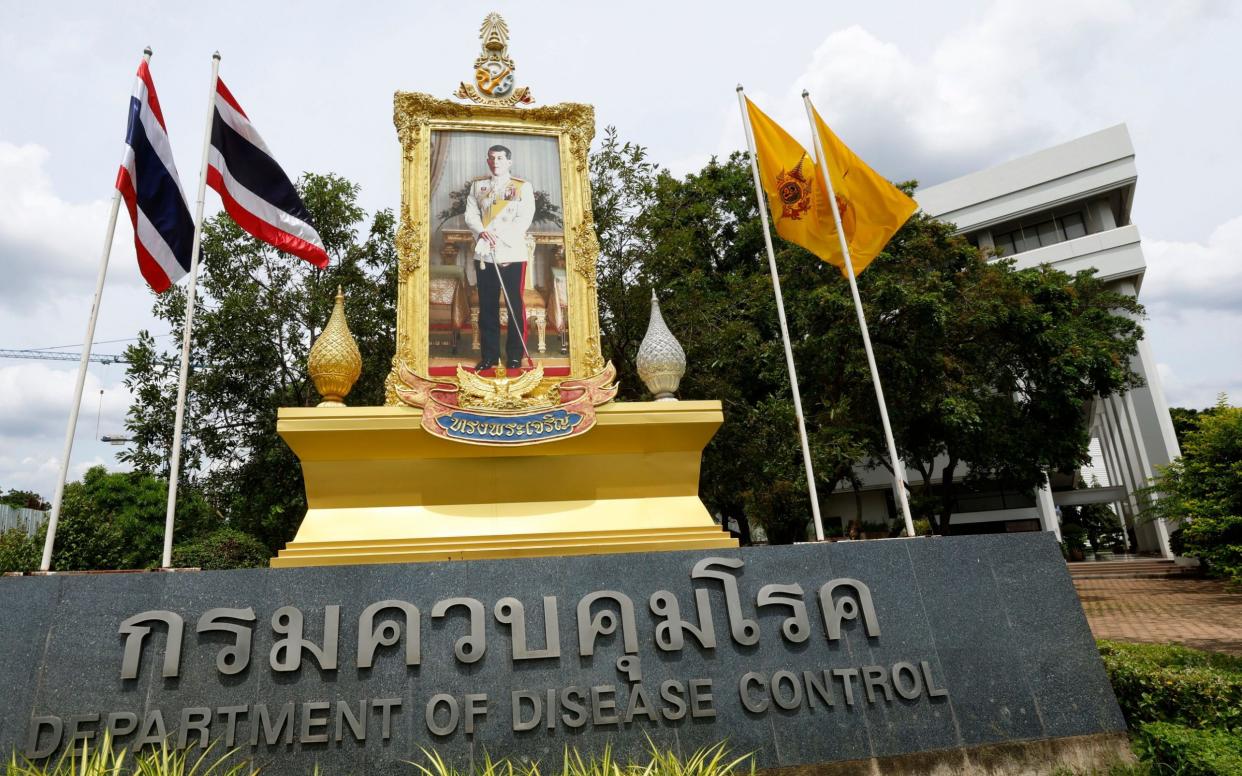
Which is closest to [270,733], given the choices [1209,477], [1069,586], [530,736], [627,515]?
[530,736]

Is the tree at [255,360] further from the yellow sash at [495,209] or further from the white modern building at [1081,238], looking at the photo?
the white modern building at [1081,238]

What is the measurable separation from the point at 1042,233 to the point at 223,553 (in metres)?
35.5

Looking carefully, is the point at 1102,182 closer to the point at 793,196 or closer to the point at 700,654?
the point at 793,196

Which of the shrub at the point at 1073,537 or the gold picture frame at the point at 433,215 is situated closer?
the gold picture frame at the point at 433,215

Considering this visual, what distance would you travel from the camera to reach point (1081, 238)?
30.5m

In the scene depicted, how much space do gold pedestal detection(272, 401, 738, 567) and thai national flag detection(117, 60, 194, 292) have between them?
2403mm

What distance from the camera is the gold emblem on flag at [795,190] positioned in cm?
953

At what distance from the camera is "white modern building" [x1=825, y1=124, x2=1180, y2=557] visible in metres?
27.9

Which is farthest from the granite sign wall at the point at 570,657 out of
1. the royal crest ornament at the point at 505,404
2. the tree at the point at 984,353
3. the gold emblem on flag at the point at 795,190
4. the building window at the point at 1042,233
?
the building window at the point at 1042,233

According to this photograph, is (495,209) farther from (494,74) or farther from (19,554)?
(19,554)

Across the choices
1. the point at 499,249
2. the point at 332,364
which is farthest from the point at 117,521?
the point at 499,249

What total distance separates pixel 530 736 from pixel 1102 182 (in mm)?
35106

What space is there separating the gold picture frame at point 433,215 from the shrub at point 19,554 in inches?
684

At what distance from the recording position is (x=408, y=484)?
769cm
